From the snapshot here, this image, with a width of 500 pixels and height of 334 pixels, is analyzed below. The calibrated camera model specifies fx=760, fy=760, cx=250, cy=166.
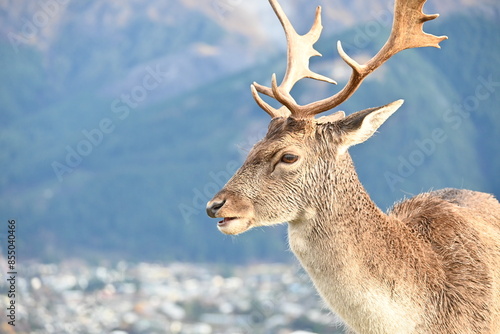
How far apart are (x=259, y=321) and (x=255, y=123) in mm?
8340

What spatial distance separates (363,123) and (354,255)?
604mm

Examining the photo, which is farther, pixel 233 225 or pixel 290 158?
pixel 290 158

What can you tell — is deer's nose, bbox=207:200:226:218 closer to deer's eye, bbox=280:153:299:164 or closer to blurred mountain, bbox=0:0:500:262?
deer's eye, bbox=280:153:299:164

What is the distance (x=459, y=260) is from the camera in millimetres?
3744

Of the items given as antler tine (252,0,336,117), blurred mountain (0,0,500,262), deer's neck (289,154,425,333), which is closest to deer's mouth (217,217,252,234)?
deer's neck (289,154,425,333)

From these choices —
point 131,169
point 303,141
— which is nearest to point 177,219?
point 131,169

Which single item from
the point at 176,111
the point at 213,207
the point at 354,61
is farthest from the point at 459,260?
the point at 176,111

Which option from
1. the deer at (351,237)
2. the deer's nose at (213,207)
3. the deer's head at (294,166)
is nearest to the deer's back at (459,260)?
the deer at (351,237)

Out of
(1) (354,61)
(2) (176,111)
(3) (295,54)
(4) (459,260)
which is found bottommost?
(4) (459,260)

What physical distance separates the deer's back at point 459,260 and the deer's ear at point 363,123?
0.63 metres

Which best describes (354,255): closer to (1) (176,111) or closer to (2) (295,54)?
(2) (295,54)

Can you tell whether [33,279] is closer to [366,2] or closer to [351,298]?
[366,2]

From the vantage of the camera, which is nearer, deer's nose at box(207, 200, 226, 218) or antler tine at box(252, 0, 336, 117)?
deer's nose at box(207, 200, 226, 218)

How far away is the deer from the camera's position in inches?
136
